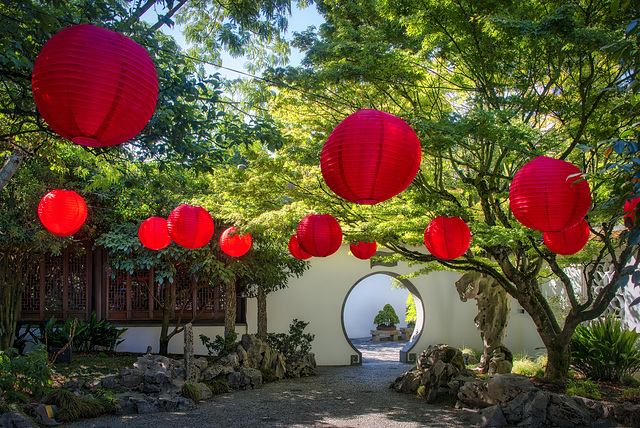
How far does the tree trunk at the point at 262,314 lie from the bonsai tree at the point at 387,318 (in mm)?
9540

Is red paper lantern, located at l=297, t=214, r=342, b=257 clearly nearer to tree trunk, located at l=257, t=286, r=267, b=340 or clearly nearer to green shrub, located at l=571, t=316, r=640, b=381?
green shrub, located at l=571, t=316, r=640, b=381

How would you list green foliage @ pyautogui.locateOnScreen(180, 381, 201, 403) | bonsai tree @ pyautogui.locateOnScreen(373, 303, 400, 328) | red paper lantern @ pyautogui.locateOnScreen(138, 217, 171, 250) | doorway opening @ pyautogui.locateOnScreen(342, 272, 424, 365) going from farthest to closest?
bonsai tree @ pyautogui.locateOnScreen(373, 303, 400, 328) → doorway opening @ pyautogui.locateOnScreen(342, 272, 424, 365) → green foliage @ pyautogui.locateOnScreen(180, 381, 201, 403) → red paper lantern @ pyautogui.locateOnScreen(138, 217, 171, 250)

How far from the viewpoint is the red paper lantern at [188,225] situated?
6.35 m

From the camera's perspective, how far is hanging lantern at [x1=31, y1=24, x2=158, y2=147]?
277 cm

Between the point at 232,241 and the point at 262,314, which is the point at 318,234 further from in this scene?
the point at 262,314

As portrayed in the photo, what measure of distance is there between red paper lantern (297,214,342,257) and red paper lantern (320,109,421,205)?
2.71 metres

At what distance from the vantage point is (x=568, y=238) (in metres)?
5.39

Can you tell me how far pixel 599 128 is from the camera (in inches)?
237

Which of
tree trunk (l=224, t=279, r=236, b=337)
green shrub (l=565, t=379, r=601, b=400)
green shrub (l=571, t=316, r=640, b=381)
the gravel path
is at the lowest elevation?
the gravel path

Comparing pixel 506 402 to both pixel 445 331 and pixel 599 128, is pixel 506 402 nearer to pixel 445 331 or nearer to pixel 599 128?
pixel 599 128

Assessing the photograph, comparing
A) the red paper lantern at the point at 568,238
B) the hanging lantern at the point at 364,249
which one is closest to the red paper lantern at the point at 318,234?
the hanging lantern at the point at 364,249

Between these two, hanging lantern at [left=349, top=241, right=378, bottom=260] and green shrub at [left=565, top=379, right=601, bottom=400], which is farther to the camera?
hanging lantern at [left=349, top=241, right=378, bottom=260]

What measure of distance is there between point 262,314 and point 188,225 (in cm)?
560

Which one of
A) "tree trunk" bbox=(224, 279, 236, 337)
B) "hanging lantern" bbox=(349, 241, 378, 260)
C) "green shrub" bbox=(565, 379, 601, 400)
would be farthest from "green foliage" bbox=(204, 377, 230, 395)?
"green shrub" bbox=(565, 379, 601, 400)
